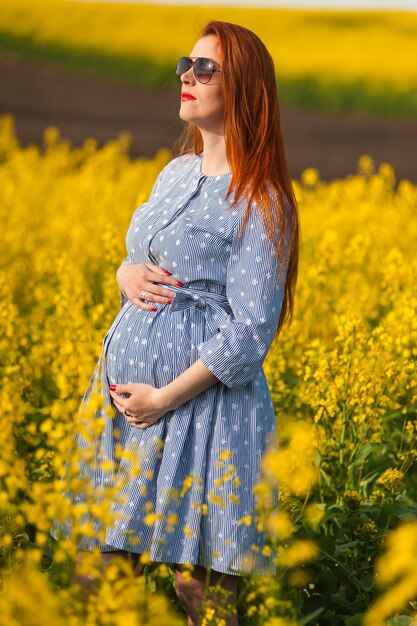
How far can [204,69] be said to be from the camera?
7.68ft

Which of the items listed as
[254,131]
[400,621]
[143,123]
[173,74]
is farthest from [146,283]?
[143,123]

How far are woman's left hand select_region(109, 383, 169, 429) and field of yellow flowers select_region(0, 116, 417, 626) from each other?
129 mm

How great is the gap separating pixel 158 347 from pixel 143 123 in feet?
47.6

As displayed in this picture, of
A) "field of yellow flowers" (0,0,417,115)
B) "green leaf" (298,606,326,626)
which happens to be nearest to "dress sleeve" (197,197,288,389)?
"green leaf" (298,606,326,626)

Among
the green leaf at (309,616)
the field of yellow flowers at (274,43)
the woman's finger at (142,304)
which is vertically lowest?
the green leaf at (309,616)

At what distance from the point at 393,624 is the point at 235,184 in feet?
3.60

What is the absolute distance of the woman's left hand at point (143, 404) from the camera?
2297mm

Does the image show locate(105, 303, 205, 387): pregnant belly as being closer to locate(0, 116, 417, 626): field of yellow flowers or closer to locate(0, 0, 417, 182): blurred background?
locate(0, 116, 417, 626): field of yellow flowers

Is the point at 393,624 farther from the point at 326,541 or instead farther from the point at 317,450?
the point at 317,450

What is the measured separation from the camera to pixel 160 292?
239cm

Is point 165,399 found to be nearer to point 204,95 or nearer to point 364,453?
point 204,95

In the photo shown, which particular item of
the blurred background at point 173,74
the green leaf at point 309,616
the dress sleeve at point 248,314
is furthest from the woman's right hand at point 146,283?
the blurred background at point 173,74

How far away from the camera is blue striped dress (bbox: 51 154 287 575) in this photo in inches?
89.5

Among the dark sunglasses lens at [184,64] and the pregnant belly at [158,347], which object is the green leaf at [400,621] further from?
the dark sunglasses lens at [184,64]
